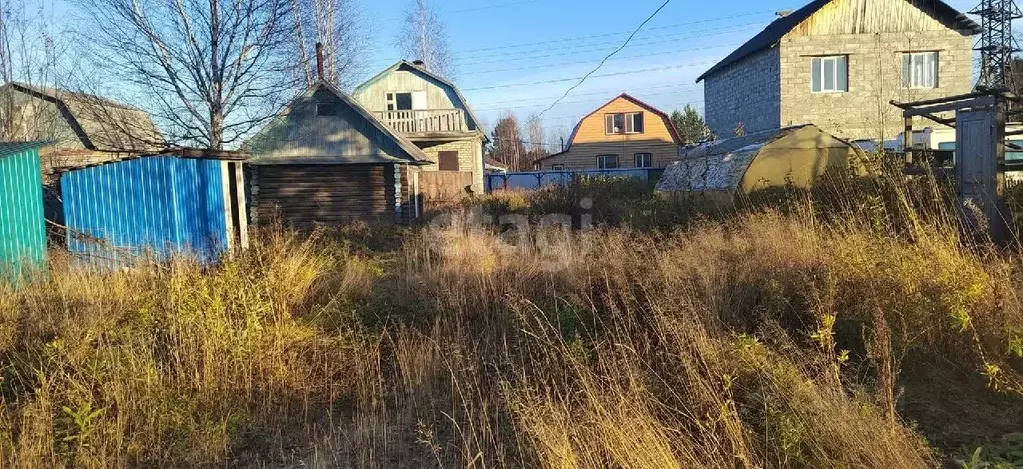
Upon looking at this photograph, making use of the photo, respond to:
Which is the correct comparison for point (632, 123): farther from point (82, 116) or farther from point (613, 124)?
point (82, 116)

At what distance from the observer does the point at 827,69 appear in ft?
74.6

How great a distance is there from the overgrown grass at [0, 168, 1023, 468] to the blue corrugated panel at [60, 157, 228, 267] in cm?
293

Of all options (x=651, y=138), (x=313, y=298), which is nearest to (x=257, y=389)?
(x=313, y=298)

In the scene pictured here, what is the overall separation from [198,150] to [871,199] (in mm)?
9700

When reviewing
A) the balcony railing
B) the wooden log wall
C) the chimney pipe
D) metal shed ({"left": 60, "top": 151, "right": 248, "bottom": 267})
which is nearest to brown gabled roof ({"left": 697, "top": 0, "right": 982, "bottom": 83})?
the balcony railing

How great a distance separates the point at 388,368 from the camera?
503 centimetres

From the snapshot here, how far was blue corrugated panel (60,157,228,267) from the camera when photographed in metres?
9.15

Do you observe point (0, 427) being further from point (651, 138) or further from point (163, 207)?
point (651, 138)

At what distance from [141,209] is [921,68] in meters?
24.5

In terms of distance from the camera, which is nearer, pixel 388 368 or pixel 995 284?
pixel 995 284

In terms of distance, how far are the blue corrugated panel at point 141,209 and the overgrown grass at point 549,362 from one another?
2.93 m

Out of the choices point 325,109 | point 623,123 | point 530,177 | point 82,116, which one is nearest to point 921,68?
point 530,177

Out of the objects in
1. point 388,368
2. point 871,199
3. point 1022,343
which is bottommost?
point 388,368

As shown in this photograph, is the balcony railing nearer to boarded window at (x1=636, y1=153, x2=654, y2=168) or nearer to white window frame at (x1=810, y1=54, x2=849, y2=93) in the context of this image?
white window frame at (x1=810, y1=54, x2=849, y2=93)
